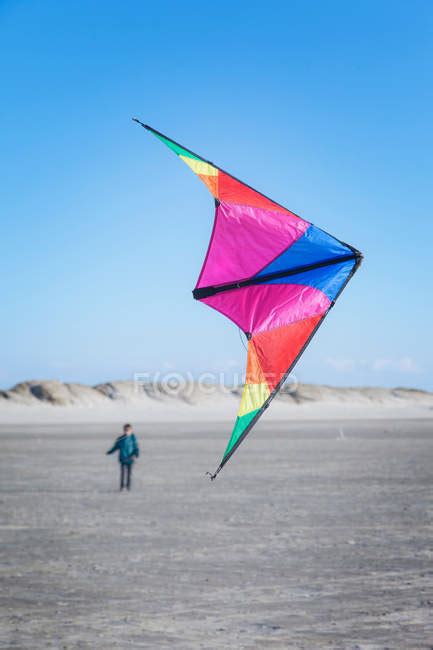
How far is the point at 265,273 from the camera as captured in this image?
4.01 metres

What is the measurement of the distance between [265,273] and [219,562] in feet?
17.6

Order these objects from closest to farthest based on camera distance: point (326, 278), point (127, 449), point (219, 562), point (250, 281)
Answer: point (326, 278) < point (250, 281) < point (219, 562) < point (127, 449)

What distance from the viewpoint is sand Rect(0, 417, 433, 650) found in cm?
593

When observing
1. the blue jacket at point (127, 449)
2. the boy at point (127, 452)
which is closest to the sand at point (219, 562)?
the boy at point (127, 452)

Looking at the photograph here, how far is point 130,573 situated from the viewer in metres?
7.90

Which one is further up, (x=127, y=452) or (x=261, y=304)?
(x=261, y=304)

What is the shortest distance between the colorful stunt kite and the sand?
2943 millimetres

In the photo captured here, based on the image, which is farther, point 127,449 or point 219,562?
point 127,449

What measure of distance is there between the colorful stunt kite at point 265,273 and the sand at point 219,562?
2.94 m

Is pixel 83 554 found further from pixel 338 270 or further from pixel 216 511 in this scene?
pixel 338 270

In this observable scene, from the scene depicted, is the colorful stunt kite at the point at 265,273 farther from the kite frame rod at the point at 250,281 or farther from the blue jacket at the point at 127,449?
the blue jacket at the point at 127,449

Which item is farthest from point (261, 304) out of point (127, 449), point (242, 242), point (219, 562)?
point (127, 449)

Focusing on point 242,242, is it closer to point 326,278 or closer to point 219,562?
point 326,278

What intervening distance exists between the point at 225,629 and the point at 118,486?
32.7 feet
